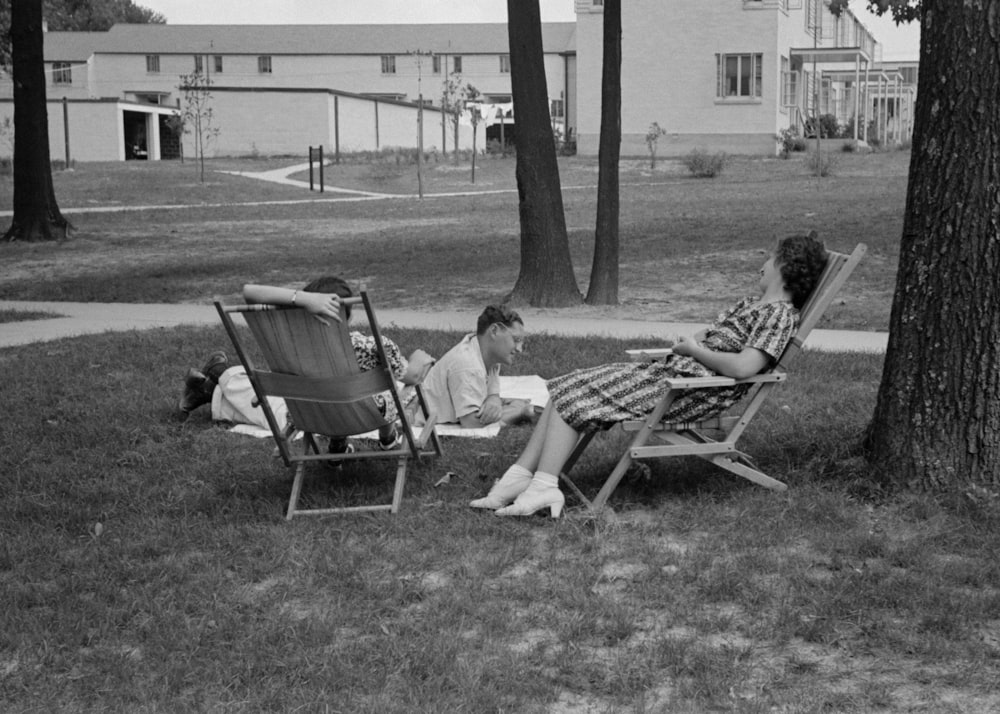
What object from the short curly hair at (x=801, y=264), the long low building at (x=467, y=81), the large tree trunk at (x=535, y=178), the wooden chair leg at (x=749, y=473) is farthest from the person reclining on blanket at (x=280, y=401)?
the long low building at (x=467, y=81)

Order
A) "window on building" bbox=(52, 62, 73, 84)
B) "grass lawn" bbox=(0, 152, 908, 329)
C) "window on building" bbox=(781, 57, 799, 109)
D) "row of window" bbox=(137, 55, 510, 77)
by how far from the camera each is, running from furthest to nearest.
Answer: "window on building" bbox=(52, 62, 73, 84) → "row of window" bbox=(137, 55, 510, 77) → "window on building" bbox=(781, 57, 799, 109) → "grass lawn" bbox=(0, 152, 908, 329)

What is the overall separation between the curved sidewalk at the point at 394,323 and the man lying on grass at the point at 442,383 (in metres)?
3.41

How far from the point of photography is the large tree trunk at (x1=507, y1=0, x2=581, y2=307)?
1236 centimetres

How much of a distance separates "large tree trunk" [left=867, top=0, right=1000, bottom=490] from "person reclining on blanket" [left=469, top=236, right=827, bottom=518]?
1.53 feet

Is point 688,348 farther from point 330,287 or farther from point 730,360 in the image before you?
point 330,287

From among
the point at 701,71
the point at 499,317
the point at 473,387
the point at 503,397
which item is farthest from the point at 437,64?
the point at 499,317

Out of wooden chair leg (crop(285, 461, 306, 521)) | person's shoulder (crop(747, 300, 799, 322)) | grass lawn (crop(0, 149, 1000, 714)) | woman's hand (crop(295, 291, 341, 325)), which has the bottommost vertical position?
grass lawn (crop(0, 149, 1000, 714))

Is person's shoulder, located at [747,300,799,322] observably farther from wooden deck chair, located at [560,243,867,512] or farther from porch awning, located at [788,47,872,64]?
porch awning, located at [788,47,872,64]

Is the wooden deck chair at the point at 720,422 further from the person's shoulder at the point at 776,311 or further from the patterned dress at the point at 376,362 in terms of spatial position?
the patterned dress at the point at 376,362

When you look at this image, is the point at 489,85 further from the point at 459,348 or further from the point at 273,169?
the point at 459,348

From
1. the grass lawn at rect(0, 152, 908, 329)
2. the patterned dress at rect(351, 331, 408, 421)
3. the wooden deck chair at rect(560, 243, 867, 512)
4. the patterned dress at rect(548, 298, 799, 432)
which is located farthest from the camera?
the grass lawn at rect(0, 152, 908, 329)

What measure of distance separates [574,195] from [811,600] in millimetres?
24496

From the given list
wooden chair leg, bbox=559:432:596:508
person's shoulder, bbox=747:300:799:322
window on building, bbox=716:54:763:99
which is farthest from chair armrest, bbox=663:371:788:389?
window on building, bbox=716:54:763:99

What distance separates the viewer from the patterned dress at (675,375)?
532cm
